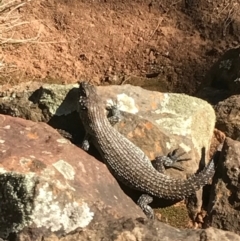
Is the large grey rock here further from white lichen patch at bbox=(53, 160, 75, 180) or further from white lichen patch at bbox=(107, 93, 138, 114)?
white lichen patch at bbox=(53, 160, 75, 180)

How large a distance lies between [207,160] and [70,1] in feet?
10.8

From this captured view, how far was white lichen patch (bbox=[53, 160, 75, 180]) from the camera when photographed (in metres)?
3.87

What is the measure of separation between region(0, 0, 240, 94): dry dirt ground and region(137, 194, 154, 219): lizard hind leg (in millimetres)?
2050

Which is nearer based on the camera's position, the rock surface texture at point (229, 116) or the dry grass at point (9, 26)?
the rock surface texture at point (229, 116)

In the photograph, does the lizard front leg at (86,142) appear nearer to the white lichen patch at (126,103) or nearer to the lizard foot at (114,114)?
the lizard foot at (114,114)

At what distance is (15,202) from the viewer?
3.36 metres

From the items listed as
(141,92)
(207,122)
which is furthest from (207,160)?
(141,92)

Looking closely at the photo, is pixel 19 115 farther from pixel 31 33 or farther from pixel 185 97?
pixel 31 33

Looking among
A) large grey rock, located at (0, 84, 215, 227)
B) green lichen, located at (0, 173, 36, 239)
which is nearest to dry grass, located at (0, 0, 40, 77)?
large grey rock, located at (0, 84, 215, 227)

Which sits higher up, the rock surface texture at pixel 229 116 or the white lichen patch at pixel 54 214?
the rock surface texture at pixel 229 116

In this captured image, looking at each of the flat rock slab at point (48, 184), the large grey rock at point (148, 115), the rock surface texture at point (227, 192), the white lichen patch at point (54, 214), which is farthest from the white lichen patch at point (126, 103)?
the white lichen patch at point (54, 214)

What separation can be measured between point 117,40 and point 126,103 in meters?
2.02

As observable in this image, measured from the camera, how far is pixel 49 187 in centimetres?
339

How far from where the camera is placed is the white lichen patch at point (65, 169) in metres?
3.87
